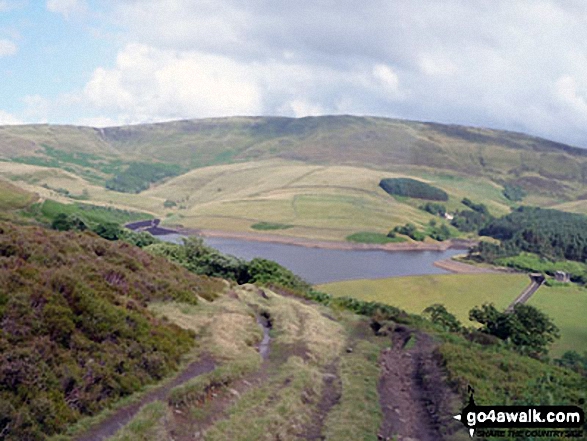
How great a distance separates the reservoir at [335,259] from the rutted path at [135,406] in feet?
326

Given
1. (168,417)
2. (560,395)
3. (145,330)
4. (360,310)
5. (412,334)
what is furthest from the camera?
(360,310)

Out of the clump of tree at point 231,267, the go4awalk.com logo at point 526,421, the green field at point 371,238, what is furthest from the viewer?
the green field at point 371,238

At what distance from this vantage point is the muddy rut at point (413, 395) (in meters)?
21.5

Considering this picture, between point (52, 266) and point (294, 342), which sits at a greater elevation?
point (52, 266)

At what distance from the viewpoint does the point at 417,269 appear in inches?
6029

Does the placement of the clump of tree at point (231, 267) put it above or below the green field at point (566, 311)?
above

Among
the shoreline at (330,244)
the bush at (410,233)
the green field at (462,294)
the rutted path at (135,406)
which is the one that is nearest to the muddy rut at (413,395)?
the rutted path at (135,406)

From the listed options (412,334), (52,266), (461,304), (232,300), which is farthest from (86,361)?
(461,304)

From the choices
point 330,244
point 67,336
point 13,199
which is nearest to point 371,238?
point 330,244

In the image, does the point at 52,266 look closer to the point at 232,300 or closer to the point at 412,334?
the point at 232,300

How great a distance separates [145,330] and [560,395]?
19986mm

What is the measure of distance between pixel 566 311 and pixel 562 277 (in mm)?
45086

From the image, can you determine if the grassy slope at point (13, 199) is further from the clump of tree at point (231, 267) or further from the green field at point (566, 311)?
the green field at point (566, 311)

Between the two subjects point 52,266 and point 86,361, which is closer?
point 86,361
